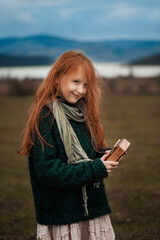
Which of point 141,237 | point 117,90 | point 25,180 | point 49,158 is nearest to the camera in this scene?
point 49,158

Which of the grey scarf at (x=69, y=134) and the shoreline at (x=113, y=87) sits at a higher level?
the grey scarf at (x=69, y=134)

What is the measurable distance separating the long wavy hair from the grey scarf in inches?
3.4

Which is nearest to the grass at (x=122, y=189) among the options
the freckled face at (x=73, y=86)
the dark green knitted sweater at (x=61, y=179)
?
the freckled face at (x=73, y=86)

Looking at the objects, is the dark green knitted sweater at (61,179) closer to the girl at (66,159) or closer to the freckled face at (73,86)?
the girl at (66,159)

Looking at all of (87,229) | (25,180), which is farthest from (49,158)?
(25,180)

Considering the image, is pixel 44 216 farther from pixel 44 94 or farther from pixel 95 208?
pixel 44 94

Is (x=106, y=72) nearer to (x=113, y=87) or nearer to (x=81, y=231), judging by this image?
(x=113, y=87)

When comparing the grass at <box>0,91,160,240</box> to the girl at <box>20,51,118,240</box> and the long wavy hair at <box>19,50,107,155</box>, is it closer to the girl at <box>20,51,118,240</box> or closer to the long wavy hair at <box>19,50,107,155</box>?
the long wavy hair at <box>19,50,107,155</box>

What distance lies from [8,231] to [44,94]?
2408mm

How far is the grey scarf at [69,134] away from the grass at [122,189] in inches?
21.1

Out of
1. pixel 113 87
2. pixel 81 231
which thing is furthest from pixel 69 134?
pixel 113 87

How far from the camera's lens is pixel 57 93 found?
77.0 inches

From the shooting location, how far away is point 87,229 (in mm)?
1951

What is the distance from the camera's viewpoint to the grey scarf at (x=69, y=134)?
1.85m
